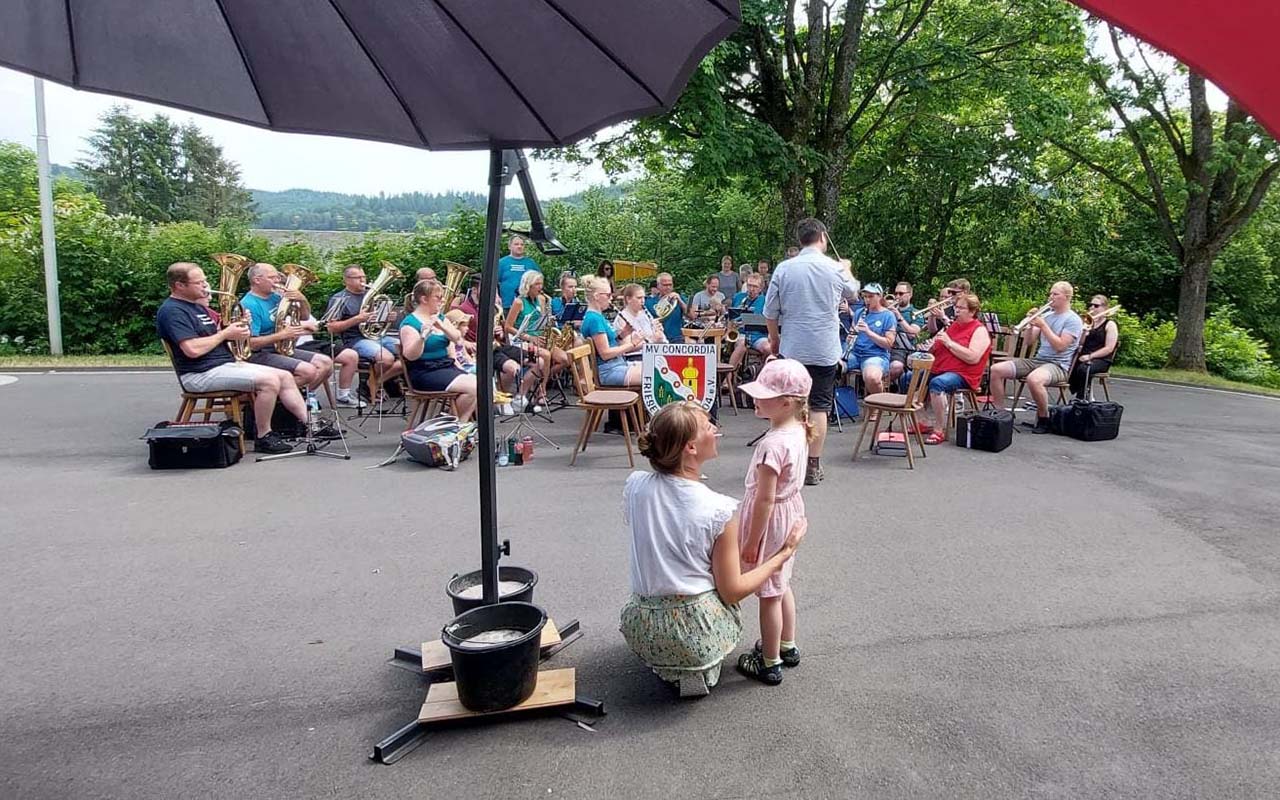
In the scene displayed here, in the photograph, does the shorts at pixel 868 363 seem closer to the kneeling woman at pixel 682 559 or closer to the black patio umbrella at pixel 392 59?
the kneeling woman at pixel 682 559

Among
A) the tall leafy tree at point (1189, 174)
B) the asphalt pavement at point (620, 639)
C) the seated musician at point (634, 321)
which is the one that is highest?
the tall leafy tree at point (1189, 174)

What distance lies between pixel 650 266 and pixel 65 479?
48.5 feet

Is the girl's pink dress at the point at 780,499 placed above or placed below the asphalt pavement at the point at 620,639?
above

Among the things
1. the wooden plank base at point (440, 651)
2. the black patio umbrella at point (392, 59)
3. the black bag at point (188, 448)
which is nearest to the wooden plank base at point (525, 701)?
the wooden plank base at point (440, 651)

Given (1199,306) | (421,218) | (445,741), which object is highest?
(421,218)

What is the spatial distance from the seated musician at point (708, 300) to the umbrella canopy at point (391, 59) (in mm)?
10870

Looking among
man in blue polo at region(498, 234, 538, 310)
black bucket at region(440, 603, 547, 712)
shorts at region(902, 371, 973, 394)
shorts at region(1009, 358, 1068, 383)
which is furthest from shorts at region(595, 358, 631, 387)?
black bucket at region(440, 603, 547, 712)

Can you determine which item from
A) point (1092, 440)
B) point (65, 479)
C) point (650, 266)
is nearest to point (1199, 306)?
point (1092, 440)

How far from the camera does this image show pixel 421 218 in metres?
19.2

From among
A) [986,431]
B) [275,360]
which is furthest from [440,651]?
[986,431]

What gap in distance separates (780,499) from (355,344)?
7.99 meters

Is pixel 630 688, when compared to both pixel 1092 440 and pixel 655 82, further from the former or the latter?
pixel 1092 440

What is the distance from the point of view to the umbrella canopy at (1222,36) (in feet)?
2.99

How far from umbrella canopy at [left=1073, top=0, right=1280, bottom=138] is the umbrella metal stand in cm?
199
